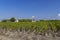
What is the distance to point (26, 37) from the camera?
31.3ft

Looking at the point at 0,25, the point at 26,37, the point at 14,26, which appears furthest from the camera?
the point at 0,25

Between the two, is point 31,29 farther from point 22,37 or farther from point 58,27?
point 22,37

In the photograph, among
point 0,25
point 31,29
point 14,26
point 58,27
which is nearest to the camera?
point 58,27

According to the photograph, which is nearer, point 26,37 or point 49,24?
A: point 26,37

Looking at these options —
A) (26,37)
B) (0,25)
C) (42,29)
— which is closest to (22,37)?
(26,37)

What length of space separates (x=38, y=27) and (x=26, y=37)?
401cm

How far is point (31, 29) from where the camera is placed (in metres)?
13.8

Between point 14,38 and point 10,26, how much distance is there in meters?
5.82

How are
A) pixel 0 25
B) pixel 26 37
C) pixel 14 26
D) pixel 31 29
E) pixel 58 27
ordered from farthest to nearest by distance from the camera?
pixel 0 25, pixel 14 26, pixel 31 29, pixel 58 27, pixel 26 37

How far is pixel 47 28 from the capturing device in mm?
13078

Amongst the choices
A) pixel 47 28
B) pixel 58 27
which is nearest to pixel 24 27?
pixel 47 28

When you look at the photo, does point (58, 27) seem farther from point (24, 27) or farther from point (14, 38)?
point (14, 38)

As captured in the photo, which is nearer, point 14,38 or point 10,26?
point 14,38

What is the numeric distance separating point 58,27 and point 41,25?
1.42m
